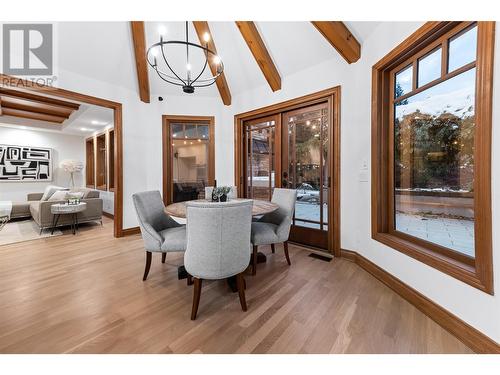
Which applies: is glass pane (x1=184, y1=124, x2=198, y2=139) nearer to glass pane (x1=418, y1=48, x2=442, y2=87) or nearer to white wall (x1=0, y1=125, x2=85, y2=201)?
glass pane (x1=418, y1=48, x2=442, y2=87)

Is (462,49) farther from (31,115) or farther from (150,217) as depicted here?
→ (31,115)

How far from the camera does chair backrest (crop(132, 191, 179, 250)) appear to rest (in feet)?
6.81

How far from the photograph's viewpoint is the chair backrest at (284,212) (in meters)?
2.46

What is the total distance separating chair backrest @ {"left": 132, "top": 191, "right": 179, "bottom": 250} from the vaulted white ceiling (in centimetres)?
254

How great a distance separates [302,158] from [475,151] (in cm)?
206

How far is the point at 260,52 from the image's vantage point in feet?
10.4

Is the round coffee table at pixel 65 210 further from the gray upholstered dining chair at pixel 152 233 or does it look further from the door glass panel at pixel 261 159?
the door glass panel at pixel 261 159

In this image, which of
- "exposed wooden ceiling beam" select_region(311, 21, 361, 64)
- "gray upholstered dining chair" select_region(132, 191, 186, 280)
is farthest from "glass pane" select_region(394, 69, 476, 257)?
"gray upholstered dining chair" select_region(132, 191, 186, 280)

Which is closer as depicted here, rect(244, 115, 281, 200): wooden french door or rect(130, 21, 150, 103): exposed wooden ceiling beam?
rect(130, 21, 150, 103): exposed wooden ceiling beam

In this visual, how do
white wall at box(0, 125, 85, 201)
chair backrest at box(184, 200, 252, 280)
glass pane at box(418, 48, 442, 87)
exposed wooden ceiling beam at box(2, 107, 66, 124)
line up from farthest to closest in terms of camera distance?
white wall at box(0, 125, 85, 201) → exposed wooden ceiling beam at box(2, 107, 66, 124) → glass pane at box(418, 48, 442, 87) → chair backrest at box(184, 200, 252, 280)

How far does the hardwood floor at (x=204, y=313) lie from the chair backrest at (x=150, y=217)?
480 mm

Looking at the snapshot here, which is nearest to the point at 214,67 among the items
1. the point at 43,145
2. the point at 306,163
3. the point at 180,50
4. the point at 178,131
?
the point at 180,50
